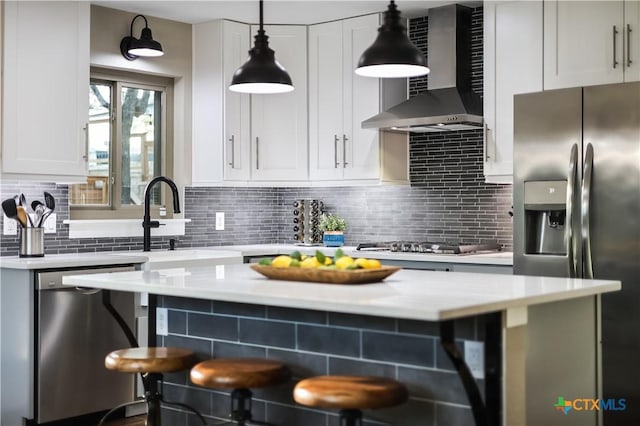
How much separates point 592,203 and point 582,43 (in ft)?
3.26

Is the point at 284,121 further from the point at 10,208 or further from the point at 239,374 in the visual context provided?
the point at 239,374

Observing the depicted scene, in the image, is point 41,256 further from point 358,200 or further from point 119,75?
point 358,200

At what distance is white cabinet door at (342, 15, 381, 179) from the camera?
5605 millimetres

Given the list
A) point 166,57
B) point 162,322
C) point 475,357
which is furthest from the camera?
point 166,57

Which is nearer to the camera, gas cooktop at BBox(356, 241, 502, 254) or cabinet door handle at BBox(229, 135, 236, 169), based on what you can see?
gas cooktop at BBox(356, 241, 502, 254)

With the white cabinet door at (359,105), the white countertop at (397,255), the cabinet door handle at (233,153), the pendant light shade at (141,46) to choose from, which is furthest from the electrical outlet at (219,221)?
the pendant light shade at (141,46)

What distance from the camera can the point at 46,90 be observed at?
4812 millimetres

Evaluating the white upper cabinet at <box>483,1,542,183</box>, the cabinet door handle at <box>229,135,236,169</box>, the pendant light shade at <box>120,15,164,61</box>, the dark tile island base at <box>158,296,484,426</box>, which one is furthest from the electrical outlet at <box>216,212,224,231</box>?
the dark tile island base at <box>158,296,484,426</box>

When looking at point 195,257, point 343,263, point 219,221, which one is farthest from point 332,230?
point 343,263

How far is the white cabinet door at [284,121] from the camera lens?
593cm

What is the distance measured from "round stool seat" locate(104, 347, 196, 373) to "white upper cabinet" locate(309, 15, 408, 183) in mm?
2542

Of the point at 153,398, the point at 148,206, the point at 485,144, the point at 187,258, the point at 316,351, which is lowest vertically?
the point at 153,398

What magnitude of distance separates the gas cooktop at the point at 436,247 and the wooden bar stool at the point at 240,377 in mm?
2114

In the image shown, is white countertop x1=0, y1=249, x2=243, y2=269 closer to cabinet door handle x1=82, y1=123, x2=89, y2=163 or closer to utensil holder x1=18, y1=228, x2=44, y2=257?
utensil holder x1=18, y1=228, x2=44, y2=257
